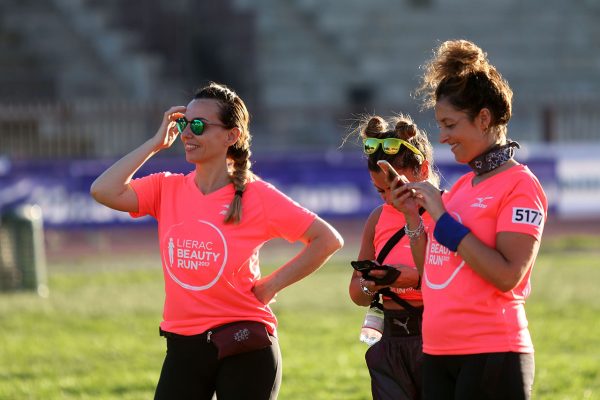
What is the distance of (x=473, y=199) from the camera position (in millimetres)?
4512

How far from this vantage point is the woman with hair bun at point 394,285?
521cm

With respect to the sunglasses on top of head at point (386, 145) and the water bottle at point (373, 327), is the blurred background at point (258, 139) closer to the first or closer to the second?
the sunglasses on top of head at point (386, 145)

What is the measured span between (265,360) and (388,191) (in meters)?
0.91

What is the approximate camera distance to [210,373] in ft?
16.9

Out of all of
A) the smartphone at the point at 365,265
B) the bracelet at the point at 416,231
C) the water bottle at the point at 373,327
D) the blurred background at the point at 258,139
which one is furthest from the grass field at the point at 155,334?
the bracelet at the point at 416,231

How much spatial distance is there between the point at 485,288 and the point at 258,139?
22.0 meters

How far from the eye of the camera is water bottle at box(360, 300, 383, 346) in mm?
5379

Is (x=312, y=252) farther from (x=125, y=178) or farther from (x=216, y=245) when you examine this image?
(x=125, y=178)

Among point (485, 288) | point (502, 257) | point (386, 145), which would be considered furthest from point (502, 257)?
point (386, 145)

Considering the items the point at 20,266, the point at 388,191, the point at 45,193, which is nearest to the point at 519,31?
the point at 45,193

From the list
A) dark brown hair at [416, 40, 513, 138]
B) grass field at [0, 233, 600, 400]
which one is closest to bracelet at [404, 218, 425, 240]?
dark brown hair at [416, 40, 513, 138]

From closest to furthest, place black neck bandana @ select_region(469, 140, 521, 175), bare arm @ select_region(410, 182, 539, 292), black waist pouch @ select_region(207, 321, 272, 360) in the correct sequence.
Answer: bare arm @ select_region(410, 182, 539, 292), black neck bandana @ select_region(469, 140, 521, 175), black waist pouch @ select_region(207, 321, 272, 360)

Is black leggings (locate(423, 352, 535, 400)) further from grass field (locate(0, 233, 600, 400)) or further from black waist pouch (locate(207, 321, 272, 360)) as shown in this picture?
grass field (locate(0, 233, 600, 400))

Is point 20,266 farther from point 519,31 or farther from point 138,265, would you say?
point 519,31
